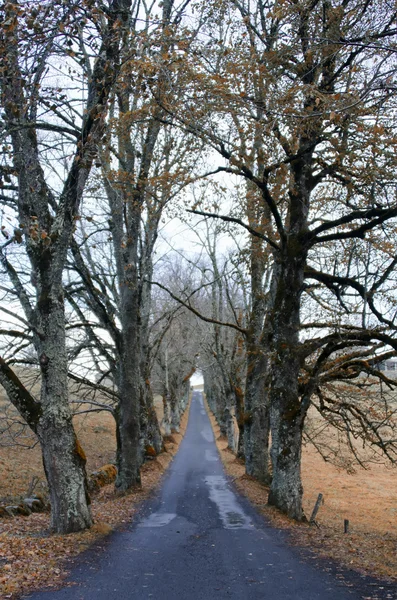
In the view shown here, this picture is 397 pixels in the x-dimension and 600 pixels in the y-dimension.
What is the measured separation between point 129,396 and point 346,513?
897 cm

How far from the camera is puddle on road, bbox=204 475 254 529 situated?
11772 mm

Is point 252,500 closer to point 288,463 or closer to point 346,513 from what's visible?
point 288,463

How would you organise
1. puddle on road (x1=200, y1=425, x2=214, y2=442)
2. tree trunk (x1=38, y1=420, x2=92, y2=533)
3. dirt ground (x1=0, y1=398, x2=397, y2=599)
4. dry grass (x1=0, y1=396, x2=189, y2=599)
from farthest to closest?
puddle on road (x1=200, y1=425, x2=214, y2=442) < tree trunk (x1=38, y1=420, x2=92, y2=533) < dirt ground (x1=0, y1=398, x2=397, y2=599) < dry grass (x1=0, y1=396, x2=189, y2=599)

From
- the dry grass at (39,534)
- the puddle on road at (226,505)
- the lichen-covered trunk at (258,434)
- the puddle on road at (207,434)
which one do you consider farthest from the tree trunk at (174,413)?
A: the lichen-covered trunk at (258,434)

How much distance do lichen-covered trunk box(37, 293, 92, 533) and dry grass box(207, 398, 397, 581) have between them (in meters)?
3.88

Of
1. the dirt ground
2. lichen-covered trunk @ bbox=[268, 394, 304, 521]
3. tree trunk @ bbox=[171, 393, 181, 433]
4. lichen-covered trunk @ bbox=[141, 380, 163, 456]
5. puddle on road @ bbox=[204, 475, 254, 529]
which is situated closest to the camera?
the dirt ground

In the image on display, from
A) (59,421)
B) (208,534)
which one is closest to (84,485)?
(59,421)

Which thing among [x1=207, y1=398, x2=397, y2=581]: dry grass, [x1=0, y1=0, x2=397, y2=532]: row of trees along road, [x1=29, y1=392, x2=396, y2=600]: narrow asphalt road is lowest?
[x1=207, y1=398, x2=397, y2=581]: dry grass

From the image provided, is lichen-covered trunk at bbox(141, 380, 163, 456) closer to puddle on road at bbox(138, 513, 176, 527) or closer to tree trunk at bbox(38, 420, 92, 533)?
puddle on road at bbox(138, 513, 176, 527)

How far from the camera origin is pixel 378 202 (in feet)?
36.4

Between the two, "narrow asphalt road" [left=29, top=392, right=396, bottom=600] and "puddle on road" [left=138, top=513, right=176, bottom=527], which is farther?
"puddle on road" [left=138, top=513, right=176, bottom=527]

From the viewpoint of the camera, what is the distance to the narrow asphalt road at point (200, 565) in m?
6.23

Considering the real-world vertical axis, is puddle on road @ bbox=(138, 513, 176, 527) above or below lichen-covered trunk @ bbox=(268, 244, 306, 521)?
below

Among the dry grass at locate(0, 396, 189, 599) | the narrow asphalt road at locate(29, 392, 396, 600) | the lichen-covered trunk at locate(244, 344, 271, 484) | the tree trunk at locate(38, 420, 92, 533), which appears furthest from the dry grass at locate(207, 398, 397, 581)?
the tree trunk at locate(38, 420, 92, 533)
